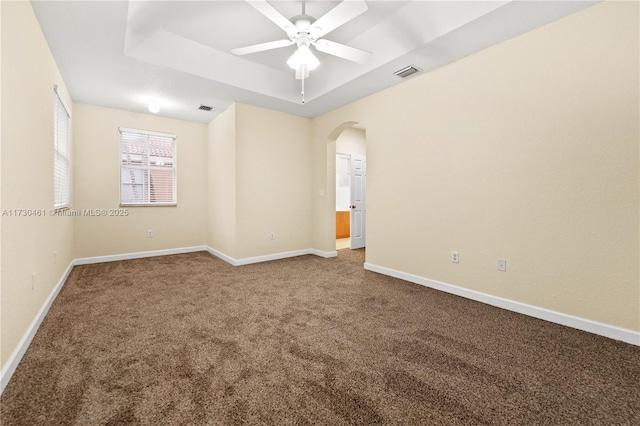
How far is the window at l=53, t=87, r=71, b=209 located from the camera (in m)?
3.05

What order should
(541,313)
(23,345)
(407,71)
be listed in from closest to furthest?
1. (23,345)
2. (541,313)
3. (407,71)

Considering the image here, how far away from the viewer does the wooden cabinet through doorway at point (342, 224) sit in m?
7.13

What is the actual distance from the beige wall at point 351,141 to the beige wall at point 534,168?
101 inches

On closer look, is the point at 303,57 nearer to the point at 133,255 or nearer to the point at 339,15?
the point at 339,15

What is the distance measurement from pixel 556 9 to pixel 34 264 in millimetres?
4728

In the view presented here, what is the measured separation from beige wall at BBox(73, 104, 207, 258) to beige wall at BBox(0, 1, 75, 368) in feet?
6.17

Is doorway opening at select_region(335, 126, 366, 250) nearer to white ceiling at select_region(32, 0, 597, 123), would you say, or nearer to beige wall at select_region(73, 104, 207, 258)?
white ceiling at select_region(32, 0, 597, 123)

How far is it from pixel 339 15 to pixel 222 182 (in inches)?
136

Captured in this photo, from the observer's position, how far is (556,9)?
2189 mm

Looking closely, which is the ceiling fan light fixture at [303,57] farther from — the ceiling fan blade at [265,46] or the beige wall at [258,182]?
the beige wall at [258,182]

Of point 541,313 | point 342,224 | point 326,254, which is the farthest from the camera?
point 342,224

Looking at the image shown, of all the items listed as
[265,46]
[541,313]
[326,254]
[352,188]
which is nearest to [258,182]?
[326,254]

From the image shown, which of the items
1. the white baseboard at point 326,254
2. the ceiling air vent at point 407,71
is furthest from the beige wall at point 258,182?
the ceiling air vent at point 407,71

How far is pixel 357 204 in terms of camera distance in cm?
589
